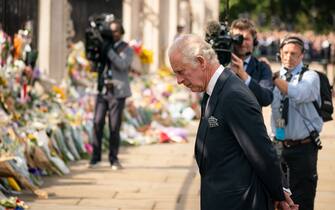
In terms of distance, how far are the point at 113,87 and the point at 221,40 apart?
4.88 metres

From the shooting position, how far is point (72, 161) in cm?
1155

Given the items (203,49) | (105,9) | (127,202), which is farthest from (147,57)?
(203,49)

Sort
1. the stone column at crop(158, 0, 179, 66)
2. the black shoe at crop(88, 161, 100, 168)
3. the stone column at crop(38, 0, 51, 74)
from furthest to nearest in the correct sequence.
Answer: the stone column at crop(158, 0, 179, 66) → the stone column at crop(38, 0, 51, 74) → the black shoe at crop(88, 161, 100, 168)

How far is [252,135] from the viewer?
447cm

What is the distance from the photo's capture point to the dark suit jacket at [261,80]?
6.34m

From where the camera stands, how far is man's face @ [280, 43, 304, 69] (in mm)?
6664

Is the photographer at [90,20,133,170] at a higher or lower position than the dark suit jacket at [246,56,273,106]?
lower

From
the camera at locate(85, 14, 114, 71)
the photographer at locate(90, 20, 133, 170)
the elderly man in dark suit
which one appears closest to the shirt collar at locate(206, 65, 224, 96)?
the elderly man in dark suit

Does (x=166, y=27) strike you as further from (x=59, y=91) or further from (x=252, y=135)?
(x=252, y=135)

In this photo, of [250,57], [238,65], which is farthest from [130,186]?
[238,65]

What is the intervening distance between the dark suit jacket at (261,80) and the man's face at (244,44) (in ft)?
0.32

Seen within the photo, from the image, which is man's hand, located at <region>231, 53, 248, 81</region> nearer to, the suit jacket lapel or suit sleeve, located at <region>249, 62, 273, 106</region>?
suit sleeve, located at <region>249, 62, 273, 106</region>

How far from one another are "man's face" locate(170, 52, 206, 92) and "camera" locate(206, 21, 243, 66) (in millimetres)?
1574

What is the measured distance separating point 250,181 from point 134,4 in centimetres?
1435
